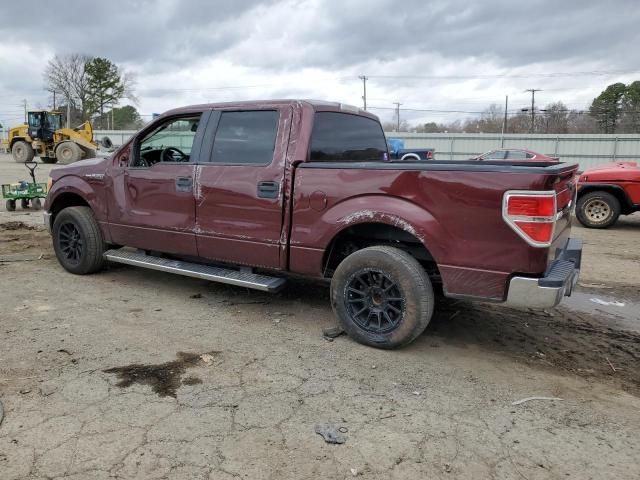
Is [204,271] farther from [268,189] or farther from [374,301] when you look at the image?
[374,301]

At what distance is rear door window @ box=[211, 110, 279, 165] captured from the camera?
4466mm

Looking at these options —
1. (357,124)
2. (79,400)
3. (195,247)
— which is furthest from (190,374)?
(357,124)

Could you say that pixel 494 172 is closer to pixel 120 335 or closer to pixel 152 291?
pixel 120 335

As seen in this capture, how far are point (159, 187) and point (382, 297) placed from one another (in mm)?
2505

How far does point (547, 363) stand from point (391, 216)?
1.62 metres

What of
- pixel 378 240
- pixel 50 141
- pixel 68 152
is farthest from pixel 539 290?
pixel 50 141

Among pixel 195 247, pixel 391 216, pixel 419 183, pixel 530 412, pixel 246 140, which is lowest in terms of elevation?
pixel 530 412

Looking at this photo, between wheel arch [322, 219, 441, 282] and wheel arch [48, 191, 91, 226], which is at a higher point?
wheel arch [48, 191, 91, 226]

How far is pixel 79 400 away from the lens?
10.3 ft

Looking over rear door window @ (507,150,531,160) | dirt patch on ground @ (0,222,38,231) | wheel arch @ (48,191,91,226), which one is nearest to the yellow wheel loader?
dirt patch on ground @ (0,222,38,231)

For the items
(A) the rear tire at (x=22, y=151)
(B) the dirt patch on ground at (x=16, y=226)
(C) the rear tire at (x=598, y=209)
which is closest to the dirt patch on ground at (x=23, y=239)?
(B) the dirt patch on ground at (x=16, y=226)

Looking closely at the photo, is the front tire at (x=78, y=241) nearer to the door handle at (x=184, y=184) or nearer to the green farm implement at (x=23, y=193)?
the door handle at (x=184, y=184)

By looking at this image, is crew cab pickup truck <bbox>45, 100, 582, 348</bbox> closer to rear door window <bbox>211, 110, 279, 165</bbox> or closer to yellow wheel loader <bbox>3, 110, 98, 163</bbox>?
rear door window <bbox>211, 110, 279, 165</bbox>

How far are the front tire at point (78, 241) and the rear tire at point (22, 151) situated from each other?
84.0ft
